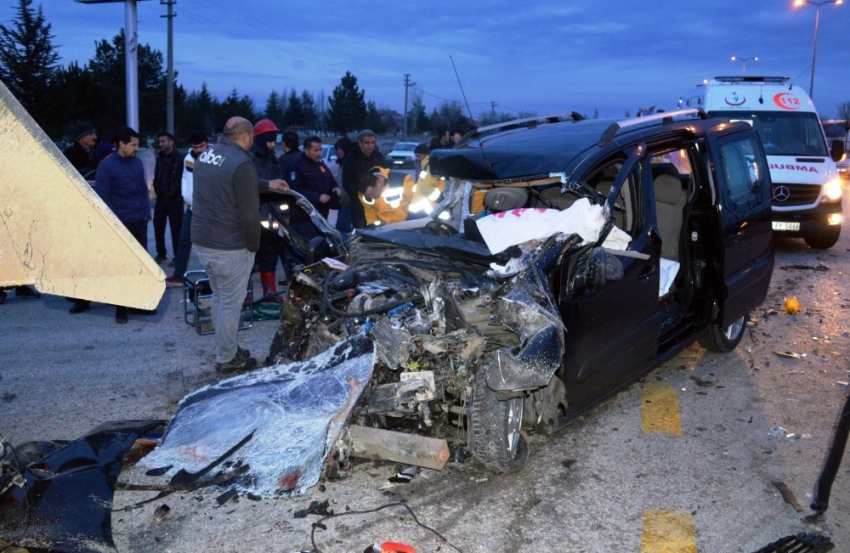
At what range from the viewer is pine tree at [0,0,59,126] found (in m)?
20.2

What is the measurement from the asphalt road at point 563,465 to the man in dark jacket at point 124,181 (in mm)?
1465

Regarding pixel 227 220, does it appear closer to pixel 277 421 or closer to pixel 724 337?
pixel 277 421

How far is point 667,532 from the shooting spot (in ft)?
11.9

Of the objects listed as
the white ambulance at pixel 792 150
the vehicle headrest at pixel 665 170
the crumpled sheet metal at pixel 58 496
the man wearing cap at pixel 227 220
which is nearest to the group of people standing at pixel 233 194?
the man wearing cap at pixel 227 220

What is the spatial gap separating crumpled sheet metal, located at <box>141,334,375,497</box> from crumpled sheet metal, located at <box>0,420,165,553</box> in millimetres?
859

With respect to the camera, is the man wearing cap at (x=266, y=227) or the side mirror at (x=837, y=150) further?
the side mirror at (x=837, y=150)

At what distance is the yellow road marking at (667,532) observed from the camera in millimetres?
3479

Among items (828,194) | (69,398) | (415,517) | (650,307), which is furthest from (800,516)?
(828,194)

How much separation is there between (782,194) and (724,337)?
5.92m

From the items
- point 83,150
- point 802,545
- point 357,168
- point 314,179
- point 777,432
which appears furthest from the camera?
point 357,168

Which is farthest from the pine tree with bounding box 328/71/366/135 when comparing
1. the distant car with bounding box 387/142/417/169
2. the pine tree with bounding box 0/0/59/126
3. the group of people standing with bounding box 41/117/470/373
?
the group of people standing with bounding box 41/117/470/373

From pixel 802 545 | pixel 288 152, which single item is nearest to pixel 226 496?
pixel 802 545

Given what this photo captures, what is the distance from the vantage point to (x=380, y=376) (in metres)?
4.11

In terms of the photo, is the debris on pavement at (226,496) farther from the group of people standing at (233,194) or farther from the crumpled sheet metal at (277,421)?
the group of people standing at (233,194)
